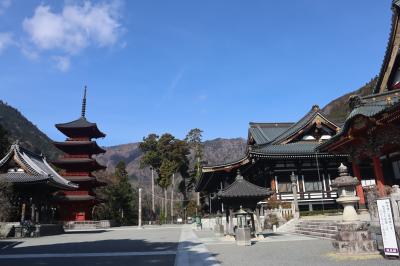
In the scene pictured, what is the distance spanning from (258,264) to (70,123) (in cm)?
5017

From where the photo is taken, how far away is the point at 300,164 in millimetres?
27516

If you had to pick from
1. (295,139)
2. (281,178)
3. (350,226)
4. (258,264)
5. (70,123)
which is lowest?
(258,264)

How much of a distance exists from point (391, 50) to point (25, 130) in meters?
117

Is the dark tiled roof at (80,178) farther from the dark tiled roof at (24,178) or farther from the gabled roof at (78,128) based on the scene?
the dark tiled roof at (24,178)

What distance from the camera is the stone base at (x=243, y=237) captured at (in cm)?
1548

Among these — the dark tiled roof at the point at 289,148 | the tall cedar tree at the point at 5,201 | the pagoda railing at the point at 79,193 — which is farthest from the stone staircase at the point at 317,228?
the pagoda railing at the point at 79,193

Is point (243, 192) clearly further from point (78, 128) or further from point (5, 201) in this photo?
point (78, 128)

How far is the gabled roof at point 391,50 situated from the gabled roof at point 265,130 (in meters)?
12.9

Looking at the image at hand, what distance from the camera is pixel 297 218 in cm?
2208

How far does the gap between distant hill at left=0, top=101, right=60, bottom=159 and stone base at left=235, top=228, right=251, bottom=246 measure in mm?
101149

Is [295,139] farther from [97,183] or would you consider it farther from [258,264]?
[97,183]

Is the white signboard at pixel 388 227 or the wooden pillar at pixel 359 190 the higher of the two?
the wooden pillar at pixel 359 190

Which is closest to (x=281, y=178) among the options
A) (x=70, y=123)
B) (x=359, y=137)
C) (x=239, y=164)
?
(x=239, y=164)

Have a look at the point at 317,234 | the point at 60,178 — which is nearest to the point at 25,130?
the point at 60,178
